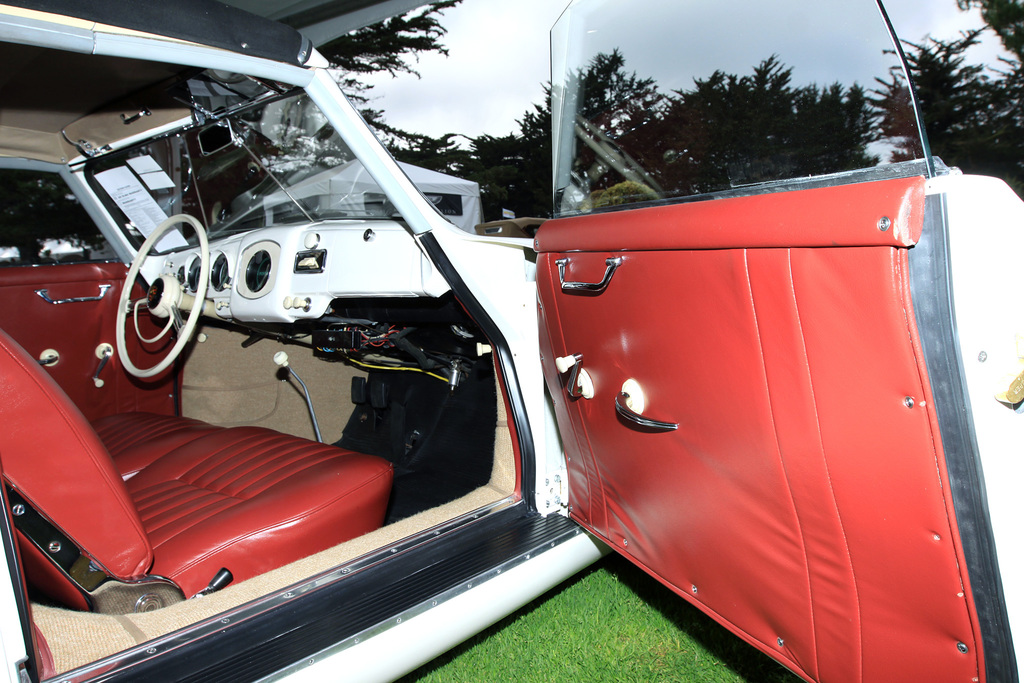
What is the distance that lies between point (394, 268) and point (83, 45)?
3.71 ft

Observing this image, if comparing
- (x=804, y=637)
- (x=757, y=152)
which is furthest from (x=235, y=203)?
(x=804, y=637)

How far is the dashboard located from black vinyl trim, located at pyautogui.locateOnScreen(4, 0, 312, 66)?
2.69 feet

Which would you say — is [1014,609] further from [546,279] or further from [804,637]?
[546,279]

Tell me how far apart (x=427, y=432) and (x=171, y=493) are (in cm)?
118

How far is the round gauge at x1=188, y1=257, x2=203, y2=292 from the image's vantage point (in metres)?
2.79

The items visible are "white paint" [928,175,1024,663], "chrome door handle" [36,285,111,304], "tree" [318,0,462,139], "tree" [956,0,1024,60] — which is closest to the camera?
"white paint" [928,175,1024,663]

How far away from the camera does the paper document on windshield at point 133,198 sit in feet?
9.25

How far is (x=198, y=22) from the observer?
3.64 feet

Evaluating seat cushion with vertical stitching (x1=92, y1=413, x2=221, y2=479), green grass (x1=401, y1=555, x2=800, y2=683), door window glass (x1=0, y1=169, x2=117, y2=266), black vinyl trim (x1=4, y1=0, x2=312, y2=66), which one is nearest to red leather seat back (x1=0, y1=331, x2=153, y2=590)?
black vinyl trim (x1=4, y1=0, x2=312, y2=66)

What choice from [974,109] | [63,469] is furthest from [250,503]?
[974,109]

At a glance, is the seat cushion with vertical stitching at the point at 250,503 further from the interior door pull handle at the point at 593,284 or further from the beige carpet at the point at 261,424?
the interior door pull handle at the point at 593,284

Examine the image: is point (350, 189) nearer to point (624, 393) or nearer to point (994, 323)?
point (624, 393)

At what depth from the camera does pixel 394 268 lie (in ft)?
6.81

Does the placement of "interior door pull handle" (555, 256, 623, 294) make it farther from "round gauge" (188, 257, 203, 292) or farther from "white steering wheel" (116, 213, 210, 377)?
"round gauge" (188, 257, 203, 292)
